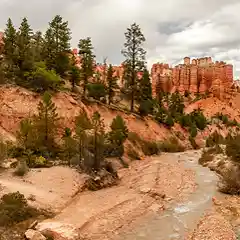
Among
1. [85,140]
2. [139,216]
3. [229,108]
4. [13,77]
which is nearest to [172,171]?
[85,140]

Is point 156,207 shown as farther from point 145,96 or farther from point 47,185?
point 145,96

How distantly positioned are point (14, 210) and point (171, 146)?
3644 centimetres

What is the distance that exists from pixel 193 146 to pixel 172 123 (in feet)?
18.8

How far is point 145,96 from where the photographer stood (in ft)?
190

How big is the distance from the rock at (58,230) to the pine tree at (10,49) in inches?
1141

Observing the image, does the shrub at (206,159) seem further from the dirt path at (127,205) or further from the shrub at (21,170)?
the shrub at (21,170)

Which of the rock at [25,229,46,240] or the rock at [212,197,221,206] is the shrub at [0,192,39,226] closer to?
the rock at [25,229,46,240]

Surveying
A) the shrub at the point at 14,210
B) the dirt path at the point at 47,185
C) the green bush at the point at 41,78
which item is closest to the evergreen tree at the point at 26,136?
the dirt path at the point at 47,185

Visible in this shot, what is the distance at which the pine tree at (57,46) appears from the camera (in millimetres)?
48062

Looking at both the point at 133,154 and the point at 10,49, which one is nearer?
the point at 133,154

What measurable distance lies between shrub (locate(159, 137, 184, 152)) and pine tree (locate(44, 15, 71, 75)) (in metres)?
18.5

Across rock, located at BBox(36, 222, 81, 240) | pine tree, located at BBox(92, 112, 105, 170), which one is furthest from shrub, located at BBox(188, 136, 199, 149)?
rock, located at BBox(36, 222, 81, 240)

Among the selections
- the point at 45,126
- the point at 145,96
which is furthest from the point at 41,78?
the point at 145,96

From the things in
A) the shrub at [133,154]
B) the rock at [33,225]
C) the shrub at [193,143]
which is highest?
the rock at [33,225]
